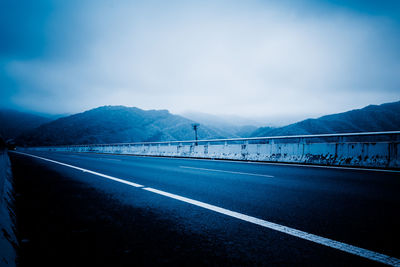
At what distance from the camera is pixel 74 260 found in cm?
189

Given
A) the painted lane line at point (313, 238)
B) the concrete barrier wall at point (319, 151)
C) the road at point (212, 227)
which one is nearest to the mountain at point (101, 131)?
the concrete barrier wall at point (319, 151)

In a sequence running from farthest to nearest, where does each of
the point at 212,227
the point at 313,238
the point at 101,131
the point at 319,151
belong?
the point at 101,131 → the point at 319,151 → the point at 212,227 → the point at 313,238

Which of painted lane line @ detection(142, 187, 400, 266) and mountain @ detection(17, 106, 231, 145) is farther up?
mountain @ detection(17, 106, 231, 145)

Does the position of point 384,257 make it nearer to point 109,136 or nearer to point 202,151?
point 202,151

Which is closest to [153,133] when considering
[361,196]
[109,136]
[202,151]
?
[109,136]

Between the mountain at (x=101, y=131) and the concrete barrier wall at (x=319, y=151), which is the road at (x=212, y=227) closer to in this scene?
the concrete barrier wall at (x=319, y=151)

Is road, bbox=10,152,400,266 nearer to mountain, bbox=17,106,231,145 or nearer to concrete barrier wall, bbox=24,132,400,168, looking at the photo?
concrete barrier wall, bbox=24,132,400,168

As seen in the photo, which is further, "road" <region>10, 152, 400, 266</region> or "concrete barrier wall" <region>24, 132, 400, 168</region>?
"concrete barrier wall" <region>24, 132, 400, 168</region>

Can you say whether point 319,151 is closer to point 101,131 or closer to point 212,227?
point 212,227

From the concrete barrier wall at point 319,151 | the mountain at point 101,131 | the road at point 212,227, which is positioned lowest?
the road at point 212,227

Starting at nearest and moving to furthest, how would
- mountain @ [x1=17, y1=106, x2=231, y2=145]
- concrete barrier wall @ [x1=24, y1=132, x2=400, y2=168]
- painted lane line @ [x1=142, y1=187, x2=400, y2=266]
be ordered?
painted lane line @ [x1=142, y1=187, x2=400, y2=266] < concrete barrier wall @ [x1=24, y1=132, x2=400, y2=168] < mountain @ [x1=17, y1=106, x2=231, y2=145]

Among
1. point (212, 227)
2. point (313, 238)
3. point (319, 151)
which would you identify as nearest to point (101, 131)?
point (319, 151)

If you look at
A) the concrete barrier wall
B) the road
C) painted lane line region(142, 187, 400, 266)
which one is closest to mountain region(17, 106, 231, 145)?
the concrete barrier wall

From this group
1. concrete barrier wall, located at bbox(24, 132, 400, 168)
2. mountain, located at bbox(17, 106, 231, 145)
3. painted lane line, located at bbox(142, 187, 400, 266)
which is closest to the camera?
painted lane line, located at bbox(142, 187, 400, 266)
